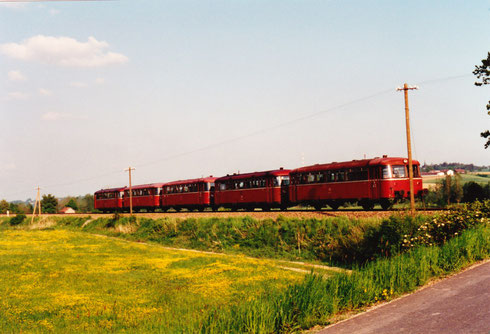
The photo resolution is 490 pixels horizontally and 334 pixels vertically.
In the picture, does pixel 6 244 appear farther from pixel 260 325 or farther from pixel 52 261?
pixel 260 325

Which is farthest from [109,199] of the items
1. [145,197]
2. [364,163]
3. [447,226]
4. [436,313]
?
[436,313]

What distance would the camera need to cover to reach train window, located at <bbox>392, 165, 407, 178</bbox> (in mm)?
28188

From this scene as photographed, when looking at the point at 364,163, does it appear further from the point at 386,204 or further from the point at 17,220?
the point at 17,220

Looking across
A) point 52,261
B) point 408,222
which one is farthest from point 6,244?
point 408,222

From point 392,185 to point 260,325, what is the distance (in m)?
22.0

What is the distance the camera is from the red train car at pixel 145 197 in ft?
177

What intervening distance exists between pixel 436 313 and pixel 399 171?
2136 cm

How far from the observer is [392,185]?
1103 inches

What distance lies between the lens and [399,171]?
2842 cm

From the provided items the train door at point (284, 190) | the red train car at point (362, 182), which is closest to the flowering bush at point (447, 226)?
the red train car at point (362, 182)

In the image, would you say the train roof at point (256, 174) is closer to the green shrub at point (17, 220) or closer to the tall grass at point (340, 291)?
the tall grass at point (340, 291)

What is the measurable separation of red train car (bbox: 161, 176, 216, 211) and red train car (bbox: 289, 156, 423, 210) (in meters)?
14.5

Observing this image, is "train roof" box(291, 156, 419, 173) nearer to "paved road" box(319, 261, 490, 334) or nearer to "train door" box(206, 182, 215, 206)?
"train door" box(206, 182, 215, 206)

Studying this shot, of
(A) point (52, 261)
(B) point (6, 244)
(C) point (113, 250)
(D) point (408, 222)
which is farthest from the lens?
(B) point (6, 244)
